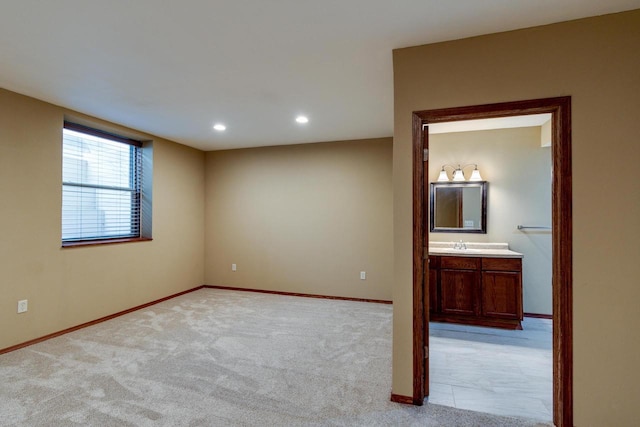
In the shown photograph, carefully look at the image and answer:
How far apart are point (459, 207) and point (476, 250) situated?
2.03 feet

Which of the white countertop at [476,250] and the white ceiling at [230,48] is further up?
the white ceiling at [230,48]

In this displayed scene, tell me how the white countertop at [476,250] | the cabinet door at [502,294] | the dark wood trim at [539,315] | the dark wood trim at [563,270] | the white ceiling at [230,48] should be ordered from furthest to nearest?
the dark wood trim at [539,315], the white countertop at [476,250], the cabinet door at [502,294], the dark wood trim at [563,270], the white ceiling at [230,48]

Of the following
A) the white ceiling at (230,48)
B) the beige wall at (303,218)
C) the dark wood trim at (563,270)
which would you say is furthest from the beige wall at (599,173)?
Result: the beige wall at (303,218)

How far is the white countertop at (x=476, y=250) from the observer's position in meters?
3.76

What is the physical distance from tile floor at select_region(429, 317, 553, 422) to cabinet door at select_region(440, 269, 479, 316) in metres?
0.20

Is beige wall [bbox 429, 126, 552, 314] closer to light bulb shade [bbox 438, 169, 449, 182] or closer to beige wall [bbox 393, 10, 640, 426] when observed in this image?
light bulb shade [bbox 438, 169, 449, 182]

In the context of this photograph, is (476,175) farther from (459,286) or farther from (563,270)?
(563,270)

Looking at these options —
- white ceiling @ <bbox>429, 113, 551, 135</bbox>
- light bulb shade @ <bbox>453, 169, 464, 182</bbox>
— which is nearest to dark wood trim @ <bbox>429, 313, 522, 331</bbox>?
light bulb shade @ <bbox>453, 169, 464, 182</bbox>

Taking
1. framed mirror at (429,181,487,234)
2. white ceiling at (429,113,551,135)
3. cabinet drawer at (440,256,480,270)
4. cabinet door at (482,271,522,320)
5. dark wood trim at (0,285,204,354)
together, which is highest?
white ceiling at (429,113,551,135)

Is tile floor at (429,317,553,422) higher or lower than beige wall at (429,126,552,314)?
lower

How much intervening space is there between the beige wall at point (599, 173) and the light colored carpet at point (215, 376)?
54 cm

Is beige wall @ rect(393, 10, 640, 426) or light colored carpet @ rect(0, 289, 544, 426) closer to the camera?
beige wall @ rect(393, 10, 640, 426)

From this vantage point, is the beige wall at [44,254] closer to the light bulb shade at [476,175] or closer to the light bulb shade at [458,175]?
the light bulb shade at [458,175]

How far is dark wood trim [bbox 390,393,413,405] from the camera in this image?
220 cm
